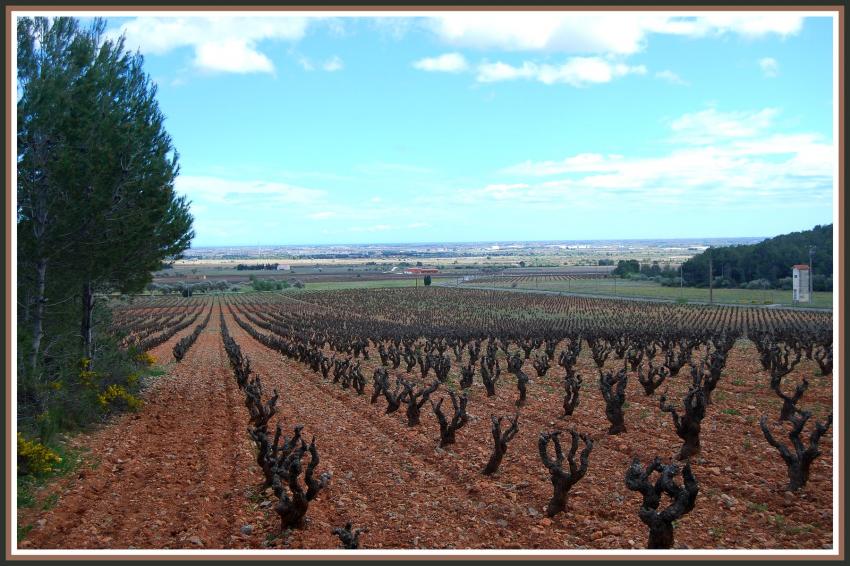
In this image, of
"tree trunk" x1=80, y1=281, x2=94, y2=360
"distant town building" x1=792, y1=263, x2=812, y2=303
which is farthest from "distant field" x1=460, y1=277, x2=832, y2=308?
"tree trunk" x1=80, y1=281, x2=94, y2=360

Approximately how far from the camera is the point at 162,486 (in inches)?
339

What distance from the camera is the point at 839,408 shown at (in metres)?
4.85

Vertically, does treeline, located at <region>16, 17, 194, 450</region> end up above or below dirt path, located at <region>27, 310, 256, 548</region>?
above

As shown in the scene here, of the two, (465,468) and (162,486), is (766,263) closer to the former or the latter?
(465,468)

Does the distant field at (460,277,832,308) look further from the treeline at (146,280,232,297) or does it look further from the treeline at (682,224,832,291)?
the treeline at (146,280,232,297)

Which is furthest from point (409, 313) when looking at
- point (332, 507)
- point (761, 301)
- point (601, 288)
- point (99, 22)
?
point (332, 507)

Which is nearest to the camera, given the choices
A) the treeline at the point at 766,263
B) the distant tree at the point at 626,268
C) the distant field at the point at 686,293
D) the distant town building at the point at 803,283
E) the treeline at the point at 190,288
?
the distant town building at the point at 803,283

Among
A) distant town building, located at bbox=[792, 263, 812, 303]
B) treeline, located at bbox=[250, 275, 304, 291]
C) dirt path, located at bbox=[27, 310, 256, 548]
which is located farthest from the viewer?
treeline, located at bbox=[250, 275, 304, 291]

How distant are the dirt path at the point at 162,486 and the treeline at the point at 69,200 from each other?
3.71ft

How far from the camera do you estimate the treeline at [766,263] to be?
1936 inches

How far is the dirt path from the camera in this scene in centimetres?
668

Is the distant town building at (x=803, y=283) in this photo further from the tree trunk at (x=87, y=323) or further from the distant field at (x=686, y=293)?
the tree trunk at (x=87, y=323)

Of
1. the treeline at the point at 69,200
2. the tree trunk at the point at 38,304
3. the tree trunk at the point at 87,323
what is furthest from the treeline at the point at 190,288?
the tree trunk at the point at 38,304

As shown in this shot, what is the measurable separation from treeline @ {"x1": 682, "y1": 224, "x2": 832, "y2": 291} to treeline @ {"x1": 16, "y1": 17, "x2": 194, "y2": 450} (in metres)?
46.3
